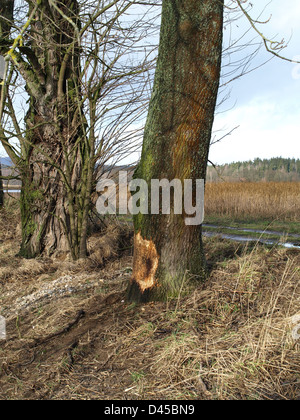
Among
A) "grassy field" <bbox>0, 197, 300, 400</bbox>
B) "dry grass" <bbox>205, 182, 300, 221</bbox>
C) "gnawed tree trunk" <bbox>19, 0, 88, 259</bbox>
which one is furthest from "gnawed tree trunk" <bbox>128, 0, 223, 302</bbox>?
"dry grass" <bbox>205, 182, 300, 221</bbox>

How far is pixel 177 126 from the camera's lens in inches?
144

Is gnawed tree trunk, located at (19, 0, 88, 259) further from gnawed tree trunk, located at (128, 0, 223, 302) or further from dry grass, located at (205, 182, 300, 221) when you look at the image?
dry grass, located at (205, 182, 300, 221)

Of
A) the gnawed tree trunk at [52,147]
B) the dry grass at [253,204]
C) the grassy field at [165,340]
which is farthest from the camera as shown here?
the dry grass at [253,204]

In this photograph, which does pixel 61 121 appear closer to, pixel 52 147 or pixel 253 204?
pixel 52 147

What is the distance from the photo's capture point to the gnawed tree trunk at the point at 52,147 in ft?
20.3

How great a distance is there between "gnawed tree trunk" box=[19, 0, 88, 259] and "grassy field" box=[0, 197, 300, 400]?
5.71ft

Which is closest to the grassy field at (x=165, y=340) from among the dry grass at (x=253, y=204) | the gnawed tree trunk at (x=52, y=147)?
the gnawed tree trunk at (x=52, y=147)

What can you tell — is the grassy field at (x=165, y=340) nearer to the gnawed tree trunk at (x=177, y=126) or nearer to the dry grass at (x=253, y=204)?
the gnawed tree trunk at (x=177, y=126)

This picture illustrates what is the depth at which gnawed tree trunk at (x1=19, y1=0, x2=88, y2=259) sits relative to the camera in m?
6.18

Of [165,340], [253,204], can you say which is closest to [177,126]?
[165,340]

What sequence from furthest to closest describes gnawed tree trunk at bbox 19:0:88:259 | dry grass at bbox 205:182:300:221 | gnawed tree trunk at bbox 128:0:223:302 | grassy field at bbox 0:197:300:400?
dry grass at bbox 205:182:300:221
gnawed tree trunk at bbox 19:0:88:259
gnawed tree trunk at bbox 128:0:223:302
grassy field at bbox 0:197:300:400

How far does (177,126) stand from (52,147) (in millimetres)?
3412

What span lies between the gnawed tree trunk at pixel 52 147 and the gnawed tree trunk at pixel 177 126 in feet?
8.40
